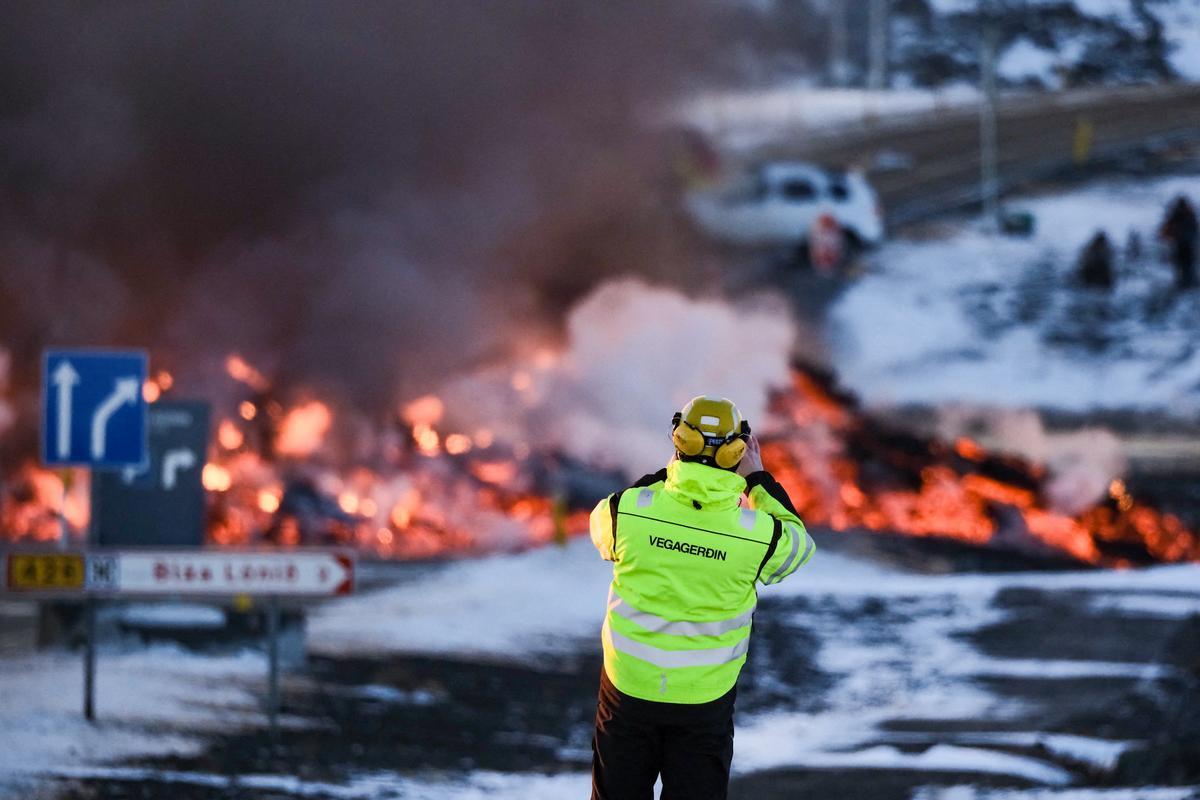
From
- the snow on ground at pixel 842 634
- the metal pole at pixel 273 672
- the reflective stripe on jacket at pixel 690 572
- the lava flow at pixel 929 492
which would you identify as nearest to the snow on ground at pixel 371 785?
the metal pole at pixel 273 672

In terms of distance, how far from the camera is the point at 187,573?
786 cm

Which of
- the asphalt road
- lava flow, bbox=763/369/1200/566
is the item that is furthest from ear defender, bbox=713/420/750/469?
the asphalt road

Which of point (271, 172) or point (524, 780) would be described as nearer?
point (524, 780)

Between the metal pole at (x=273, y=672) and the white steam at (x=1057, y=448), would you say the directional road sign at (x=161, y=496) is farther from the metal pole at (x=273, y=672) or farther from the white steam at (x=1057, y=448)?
the white steam at (x=1057, y=448)

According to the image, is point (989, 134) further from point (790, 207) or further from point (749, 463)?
point (749, 463)

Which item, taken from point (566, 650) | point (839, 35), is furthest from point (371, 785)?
point (839, 35)

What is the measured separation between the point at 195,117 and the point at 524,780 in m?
15.8

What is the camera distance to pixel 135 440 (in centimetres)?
796

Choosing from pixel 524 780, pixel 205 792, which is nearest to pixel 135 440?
pixel 205 792

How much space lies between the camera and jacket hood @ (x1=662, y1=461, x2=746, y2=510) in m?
4.20

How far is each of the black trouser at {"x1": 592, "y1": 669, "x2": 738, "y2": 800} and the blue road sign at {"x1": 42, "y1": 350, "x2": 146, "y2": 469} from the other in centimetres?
439

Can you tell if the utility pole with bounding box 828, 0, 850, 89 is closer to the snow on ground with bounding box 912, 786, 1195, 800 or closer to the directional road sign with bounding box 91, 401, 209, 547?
the directional road sign with bounding box 91, 401, 209, 547

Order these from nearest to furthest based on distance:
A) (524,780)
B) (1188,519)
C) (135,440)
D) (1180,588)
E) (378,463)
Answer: (524,780) → (135,440) → (1180,588) → (1188,519) → (378,463)

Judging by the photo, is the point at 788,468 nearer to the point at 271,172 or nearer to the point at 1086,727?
the point at 271,172
